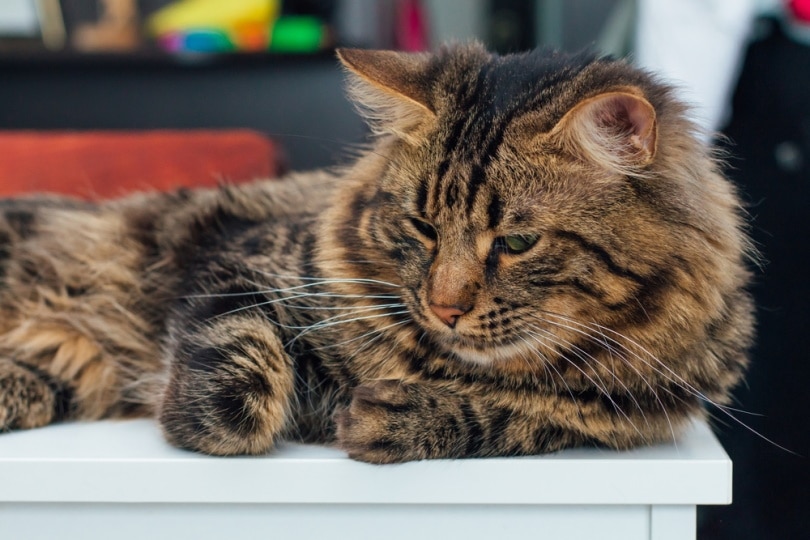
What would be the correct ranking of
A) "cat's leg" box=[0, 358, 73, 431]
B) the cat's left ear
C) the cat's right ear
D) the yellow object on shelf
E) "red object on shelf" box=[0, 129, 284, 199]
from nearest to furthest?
1. the cat's left ear
2. the cat's right ear
3. "cat's leg" box=[0, 358, 73, 431]
4. "red object on shelf" box=[0, 129, 284, 199]
5. the yellow object on shelf

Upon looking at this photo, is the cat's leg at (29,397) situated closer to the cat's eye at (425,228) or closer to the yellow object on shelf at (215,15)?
the cat's eye at (425,228)

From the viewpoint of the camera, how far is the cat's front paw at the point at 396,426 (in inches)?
37.9

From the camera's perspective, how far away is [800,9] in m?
1.52

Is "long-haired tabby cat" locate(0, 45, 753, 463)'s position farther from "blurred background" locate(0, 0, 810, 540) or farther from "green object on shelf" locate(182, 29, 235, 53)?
"green object on shelf" locate(182, 29, 235, 53)

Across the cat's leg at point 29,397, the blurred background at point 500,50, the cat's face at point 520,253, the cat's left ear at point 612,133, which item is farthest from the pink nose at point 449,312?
the cat's leg at point 29,397

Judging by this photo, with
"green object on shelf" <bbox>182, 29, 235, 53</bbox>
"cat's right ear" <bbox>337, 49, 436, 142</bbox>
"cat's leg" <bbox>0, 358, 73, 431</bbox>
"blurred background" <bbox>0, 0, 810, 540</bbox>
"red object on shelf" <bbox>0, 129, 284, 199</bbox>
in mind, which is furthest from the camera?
"green object on shelf" <bbox>182, 29, 235, 53</bbox>

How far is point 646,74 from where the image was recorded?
107cm

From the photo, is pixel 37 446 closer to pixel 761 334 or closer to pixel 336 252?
pixel 336 252

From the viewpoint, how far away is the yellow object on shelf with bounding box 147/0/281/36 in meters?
3.10

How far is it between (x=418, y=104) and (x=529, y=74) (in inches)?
6.1

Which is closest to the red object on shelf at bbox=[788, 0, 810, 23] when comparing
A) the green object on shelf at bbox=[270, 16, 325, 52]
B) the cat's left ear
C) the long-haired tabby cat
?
the long-haired tabby cat

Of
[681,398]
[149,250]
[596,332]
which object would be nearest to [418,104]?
[596,332]

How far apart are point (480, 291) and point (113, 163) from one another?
1374mm

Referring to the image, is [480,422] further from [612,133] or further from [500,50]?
[500,50]
